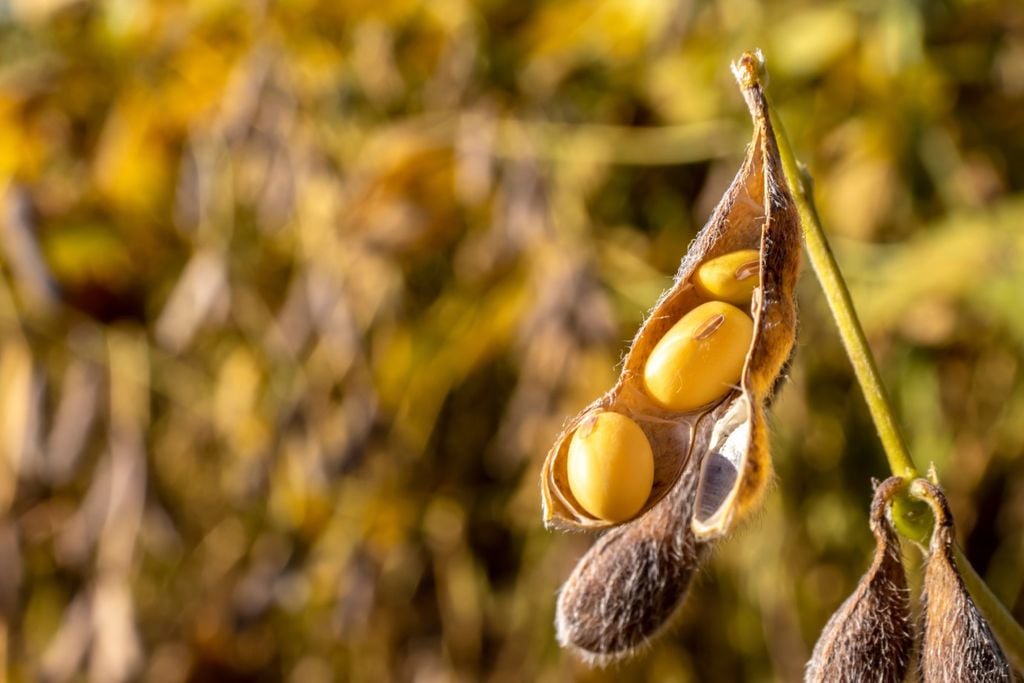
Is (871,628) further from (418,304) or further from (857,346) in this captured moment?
(418,304)

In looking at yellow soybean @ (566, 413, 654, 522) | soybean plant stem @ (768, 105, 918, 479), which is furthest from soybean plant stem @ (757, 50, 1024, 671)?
yellow soybean @ (566, 413, 654, 522)

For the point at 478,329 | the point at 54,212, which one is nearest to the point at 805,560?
the point at 478,329

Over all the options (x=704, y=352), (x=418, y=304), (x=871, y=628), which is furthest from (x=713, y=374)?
(x=418, y=304)

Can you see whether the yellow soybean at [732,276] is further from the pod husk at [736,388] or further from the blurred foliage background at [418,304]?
the blurred foliage background at [418,304]

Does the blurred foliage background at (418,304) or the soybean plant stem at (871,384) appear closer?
the soybean plant stem at (871,384)

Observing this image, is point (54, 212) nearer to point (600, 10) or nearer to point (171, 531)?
point (171, 531)

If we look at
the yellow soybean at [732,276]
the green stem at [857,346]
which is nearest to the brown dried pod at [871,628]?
the green stem at [857,346]
